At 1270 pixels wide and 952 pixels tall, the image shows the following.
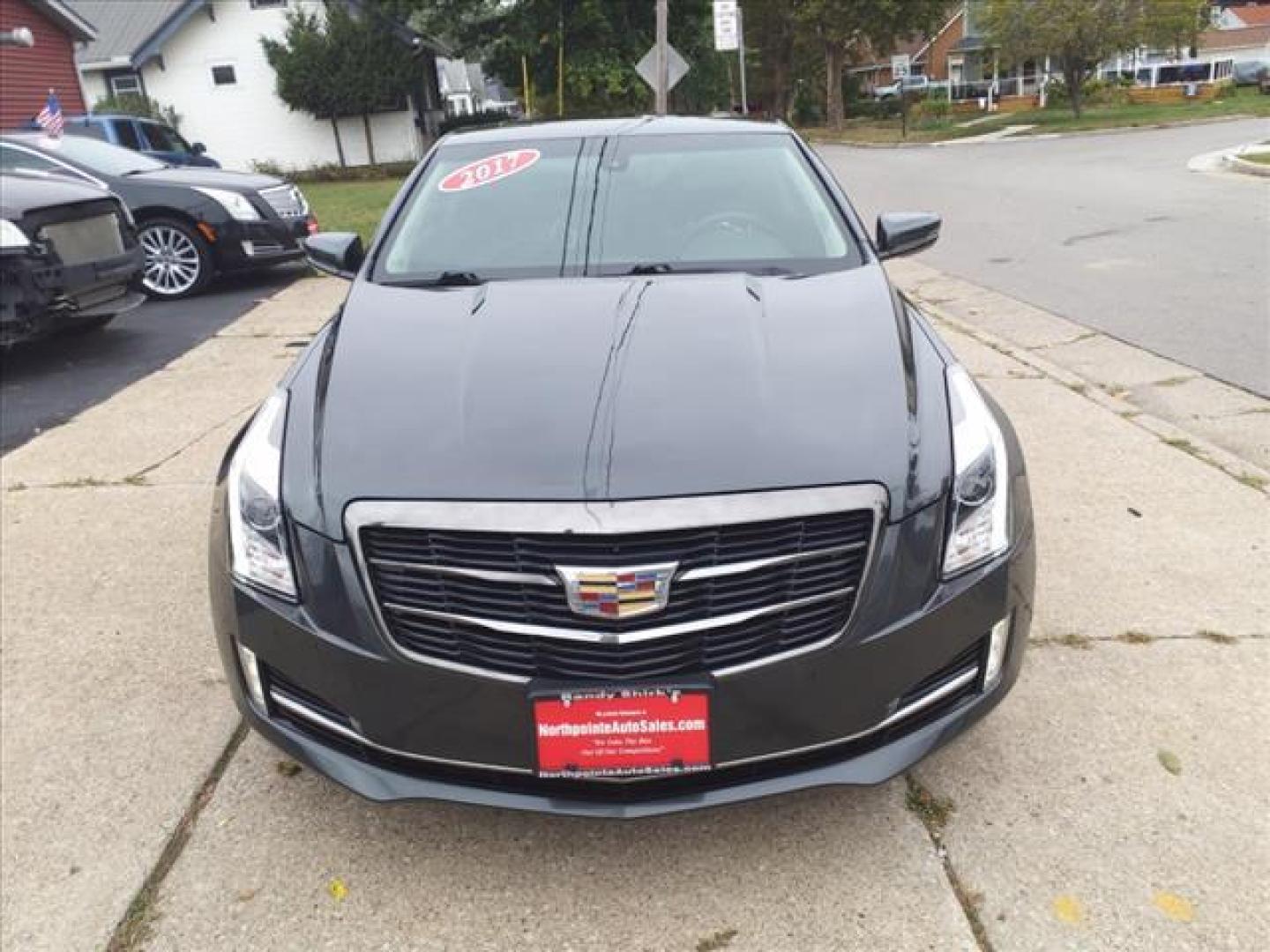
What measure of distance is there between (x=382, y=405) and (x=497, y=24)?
107 ft

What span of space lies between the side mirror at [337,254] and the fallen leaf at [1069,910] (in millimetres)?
2904

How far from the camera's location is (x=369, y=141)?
29953mm

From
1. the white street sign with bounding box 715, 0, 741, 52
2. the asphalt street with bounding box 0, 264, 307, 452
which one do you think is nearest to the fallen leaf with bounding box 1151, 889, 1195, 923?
the asphalt street with bounding box 0, 264, 307, 452

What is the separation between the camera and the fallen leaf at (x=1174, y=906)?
2072 mm

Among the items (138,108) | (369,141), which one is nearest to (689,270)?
(369,141)

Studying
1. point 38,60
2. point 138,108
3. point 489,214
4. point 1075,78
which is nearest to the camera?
point 489,214

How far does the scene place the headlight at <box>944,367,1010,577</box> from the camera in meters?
2.10

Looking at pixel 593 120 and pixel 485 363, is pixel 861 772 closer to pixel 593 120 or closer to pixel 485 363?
pixel 485 363

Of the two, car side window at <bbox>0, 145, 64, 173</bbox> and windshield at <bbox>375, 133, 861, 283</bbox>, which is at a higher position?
car side window at <bbox>0, 145, 64, 173</bbox>

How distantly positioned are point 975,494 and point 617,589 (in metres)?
0.82

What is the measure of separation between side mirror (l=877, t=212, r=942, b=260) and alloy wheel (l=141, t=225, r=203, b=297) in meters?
7.94

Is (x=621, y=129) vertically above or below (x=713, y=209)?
above

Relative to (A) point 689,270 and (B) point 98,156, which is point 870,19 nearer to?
(B) point 98,156

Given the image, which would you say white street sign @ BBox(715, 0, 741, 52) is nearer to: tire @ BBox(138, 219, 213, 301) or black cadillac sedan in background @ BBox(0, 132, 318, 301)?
black cadillac sedan in background @ BBox(0, 132, 318, 301)
